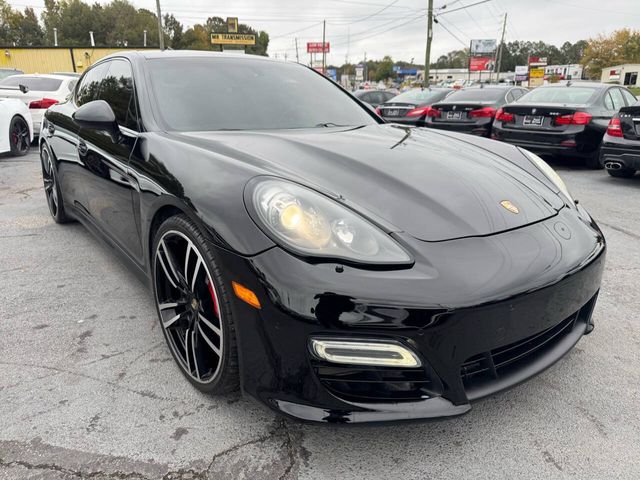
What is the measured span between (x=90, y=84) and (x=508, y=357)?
3.25 metres

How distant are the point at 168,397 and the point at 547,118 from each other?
7.04 m

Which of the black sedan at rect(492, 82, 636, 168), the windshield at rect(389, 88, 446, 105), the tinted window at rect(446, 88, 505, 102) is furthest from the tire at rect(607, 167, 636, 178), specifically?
the windshield at rect(389, 88, 446, 105)

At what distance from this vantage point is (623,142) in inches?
236

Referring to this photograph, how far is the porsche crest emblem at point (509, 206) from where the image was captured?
1.86 metres

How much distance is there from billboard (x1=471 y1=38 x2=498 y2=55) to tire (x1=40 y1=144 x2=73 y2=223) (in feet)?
272

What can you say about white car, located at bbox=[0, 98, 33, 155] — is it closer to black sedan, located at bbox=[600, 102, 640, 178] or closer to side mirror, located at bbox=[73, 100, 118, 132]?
side mirror, located at bbox=[73, 100, 118, 132]

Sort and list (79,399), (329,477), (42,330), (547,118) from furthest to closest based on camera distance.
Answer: (547,118) < (42,330) < (79,399) < (329,477)

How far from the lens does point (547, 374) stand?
2.08m

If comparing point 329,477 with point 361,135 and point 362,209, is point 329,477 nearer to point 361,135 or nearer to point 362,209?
point 362,209

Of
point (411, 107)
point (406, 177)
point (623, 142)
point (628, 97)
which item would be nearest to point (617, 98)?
point (628, 97)

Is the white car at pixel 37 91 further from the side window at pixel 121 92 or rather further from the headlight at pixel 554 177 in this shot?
the headlight at pixel 554 177

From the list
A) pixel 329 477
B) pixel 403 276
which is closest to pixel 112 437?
pixel 329 477

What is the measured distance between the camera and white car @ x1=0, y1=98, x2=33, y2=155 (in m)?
7.57

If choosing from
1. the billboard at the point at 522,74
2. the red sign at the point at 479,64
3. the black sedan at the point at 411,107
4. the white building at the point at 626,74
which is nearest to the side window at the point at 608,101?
the black sedan at the point at 411,107
